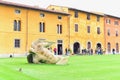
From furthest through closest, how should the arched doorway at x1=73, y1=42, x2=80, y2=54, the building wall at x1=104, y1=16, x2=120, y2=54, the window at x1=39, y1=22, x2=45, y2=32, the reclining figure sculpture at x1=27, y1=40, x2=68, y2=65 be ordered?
the building wall at x1=104, y1=16, x2=120, y2=54, the arched doorway at x1=73, y1=42, x2=80, y2=54, the window at x1=39, y1=22, x2=45, y2=32, the reclining figure sculpture at x1=27, y1=40, x2=68, y2=65

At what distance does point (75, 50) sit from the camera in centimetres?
5306

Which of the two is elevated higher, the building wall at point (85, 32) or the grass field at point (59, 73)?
the building wall at point (85, 32)

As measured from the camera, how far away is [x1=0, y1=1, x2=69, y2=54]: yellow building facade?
4100 cm

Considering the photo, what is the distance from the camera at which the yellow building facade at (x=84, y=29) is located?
51.8 meters

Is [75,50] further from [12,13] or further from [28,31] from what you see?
[12,13]

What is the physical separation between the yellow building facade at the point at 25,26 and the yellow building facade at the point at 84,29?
2751mm

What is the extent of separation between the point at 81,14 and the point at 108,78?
42.0 m

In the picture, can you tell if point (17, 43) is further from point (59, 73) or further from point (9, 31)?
point (59, 73)

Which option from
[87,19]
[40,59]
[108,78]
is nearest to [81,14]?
[87,19]

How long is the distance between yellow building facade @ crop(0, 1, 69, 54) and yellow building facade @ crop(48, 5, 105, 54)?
2.75 m

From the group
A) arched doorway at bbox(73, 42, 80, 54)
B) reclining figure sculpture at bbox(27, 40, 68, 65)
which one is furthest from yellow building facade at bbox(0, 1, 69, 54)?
reclining figure sculpture at bbox(27, 40, 68, 65)

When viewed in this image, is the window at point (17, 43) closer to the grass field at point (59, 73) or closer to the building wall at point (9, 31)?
the building wall at point (9, 31)

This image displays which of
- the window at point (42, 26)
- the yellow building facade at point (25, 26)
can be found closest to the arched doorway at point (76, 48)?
the yellow building facade at point (25, 26)

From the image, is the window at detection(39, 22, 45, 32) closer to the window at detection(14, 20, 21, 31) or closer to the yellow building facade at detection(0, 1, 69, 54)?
the yellow building facade at detection(0, 1, 69, 54)
